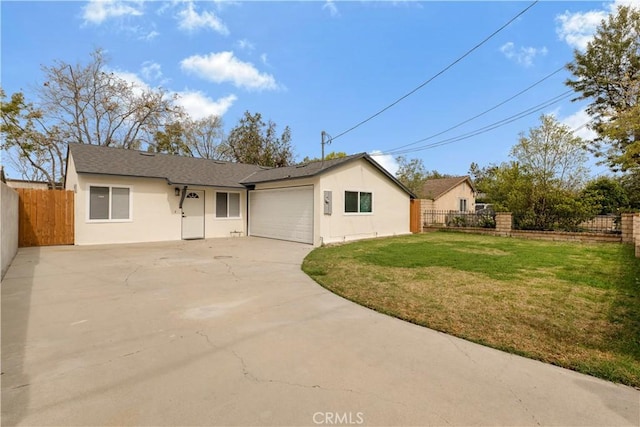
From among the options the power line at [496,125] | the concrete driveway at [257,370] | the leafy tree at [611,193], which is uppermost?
the power line at [496,125]

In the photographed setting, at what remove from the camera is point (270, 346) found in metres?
3.39

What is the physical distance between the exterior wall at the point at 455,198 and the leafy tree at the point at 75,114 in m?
A: 23.9

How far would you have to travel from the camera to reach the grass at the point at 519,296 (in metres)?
3.33

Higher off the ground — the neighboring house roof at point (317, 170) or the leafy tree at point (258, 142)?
the leafy tree at point (258, 142)

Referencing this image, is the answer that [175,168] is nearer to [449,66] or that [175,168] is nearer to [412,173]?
[449,66]

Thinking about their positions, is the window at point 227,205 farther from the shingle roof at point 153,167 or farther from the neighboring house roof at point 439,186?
the neighboring house roof at point 439,186

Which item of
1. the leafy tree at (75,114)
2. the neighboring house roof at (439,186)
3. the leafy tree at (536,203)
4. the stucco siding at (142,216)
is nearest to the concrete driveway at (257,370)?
the stucco siding at (142,216)

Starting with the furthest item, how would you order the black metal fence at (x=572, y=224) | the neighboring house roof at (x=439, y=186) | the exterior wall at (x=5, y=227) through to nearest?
the neighboring house roof at (x=439, y=186), the black metal fence at (x=572, y=224), the exterior wall at (x=5, y=227)

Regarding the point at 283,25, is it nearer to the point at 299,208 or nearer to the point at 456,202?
the point at 299,208

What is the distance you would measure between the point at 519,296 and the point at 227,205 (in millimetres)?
13112

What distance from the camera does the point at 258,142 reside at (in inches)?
1168

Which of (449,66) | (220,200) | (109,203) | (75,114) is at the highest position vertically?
(75,114)

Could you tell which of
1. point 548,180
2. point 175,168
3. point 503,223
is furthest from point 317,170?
point 548,180

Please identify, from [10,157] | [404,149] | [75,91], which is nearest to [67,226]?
[75,91]
